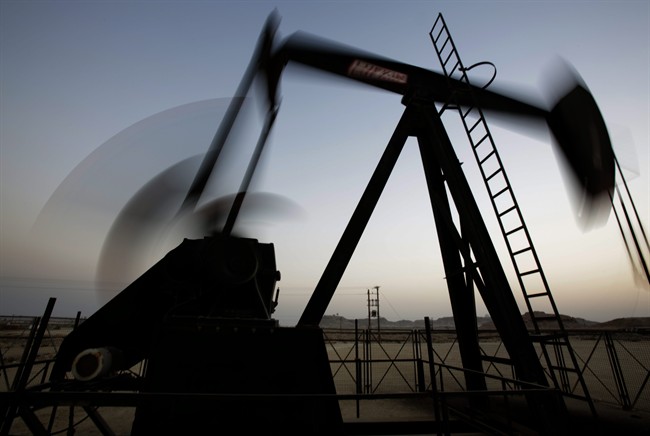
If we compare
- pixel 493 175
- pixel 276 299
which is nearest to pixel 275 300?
pixel 276 299

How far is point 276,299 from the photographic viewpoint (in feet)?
17.3

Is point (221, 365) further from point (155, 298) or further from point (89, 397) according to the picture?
point (155, 298)

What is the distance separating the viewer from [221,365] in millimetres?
3166

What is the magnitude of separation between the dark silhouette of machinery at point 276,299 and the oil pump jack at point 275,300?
0.05 ft

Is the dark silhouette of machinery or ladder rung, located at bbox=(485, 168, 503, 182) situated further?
ladder rung, located at bbox=(485, 168, 503, 182)

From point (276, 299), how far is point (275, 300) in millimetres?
48

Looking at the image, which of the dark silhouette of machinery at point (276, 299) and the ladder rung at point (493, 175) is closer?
the dark silhouette of machinery at point (276, 299)

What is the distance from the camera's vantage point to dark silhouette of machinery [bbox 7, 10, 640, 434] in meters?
3.04

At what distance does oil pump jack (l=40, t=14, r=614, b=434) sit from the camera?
3039 mm

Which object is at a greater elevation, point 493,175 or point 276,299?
point 493,175

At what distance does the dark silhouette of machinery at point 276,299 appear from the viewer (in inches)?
120

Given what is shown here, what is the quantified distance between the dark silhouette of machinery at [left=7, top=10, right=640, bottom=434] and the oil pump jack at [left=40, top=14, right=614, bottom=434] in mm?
15

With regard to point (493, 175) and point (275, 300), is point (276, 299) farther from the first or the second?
point (493, 175)

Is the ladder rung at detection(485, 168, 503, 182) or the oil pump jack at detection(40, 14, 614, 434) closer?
the oil pump jack at detection(40, 14, 614, 434)
